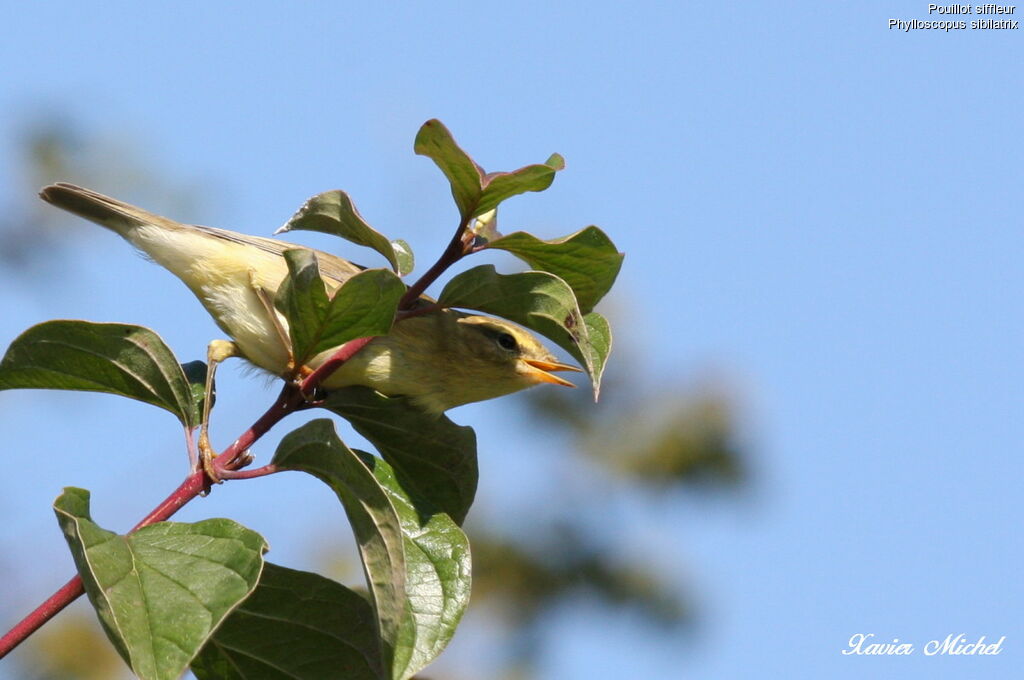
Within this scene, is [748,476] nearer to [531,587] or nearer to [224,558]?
[531,587]

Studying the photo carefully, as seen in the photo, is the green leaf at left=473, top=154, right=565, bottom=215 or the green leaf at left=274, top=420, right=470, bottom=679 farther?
the green leaf at left=473, top=154, right=565, bottom=215

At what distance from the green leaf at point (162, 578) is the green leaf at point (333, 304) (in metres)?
0.44

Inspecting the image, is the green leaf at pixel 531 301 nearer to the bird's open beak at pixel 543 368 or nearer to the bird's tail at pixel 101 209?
the bird's open beak at pixel 543 368

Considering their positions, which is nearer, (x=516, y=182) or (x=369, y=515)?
(x=369, y=515)

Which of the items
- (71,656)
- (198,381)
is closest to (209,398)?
(198,381)

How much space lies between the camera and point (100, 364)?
7.01 feet

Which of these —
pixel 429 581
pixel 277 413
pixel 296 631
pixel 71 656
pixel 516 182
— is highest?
pixel 516 182

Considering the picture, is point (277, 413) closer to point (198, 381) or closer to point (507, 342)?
point (198, 381)

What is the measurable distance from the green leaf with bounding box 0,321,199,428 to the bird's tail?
1539 millimetres

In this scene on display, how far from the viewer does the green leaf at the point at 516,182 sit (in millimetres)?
2006

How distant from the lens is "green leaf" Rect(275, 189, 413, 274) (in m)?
2.14

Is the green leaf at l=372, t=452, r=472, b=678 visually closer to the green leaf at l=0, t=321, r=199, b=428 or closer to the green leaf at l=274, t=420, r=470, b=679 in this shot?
the green leaf at l=274, t=420, r=470, b=679

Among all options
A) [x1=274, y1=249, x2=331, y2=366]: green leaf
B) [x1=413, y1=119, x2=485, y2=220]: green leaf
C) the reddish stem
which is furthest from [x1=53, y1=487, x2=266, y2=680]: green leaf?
[x1=413, y1=119, x2=485, y2=220]: green leaf

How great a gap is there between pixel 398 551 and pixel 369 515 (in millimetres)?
93
